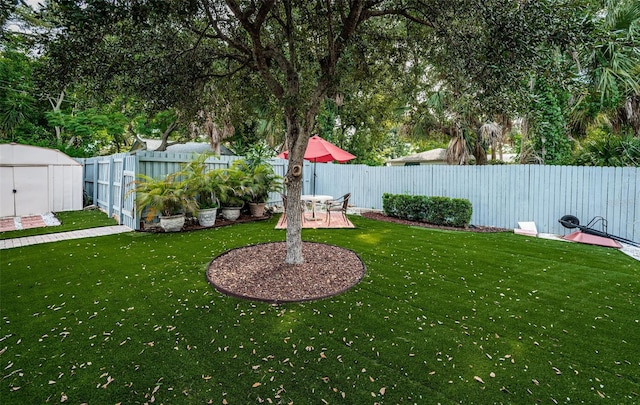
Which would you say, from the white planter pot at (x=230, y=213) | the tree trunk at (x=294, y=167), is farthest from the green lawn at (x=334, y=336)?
the white planter pot at (x=230, y=213)

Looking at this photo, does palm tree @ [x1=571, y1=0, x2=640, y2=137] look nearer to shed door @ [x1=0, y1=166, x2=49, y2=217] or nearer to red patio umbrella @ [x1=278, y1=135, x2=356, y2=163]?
red patio umbrella @ [x1=278, y1=135, x2=356, y2=163]

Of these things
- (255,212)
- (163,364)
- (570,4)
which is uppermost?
(570,4)

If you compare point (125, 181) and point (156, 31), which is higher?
point (156, 31)

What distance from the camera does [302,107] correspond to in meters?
4.43

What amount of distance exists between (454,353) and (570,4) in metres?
3.84

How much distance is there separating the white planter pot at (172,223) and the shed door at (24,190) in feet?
19.9

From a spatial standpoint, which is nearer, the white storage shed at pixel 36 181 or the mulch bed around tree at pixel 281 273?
the mulch bed around tree at pixel 281 273

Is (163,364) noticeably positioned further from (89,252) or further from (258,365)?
(89,252)

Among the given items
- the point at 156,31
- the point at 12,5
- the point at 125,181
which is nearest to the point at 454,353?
the point at 12,5

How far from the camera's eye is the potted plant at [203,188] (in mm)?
8500

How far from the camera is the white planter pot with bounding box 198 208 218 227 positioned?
8555 millimetres

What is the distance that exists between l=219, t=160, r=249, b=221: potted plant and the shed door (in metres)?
6.39

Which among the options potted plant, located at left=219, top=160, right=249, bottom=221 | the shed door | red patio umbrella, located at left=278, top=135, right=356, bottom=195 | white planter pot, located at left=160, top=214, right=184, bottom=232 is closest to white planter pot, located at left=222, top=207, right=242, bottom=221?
potted plant, located at left=219, top=160, right=249, bottom=221

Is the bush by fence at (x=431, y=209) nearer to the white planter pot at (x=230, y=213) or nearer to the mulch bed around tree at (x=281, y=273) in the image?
the mulch bed around tree at (x=281, y=273)
